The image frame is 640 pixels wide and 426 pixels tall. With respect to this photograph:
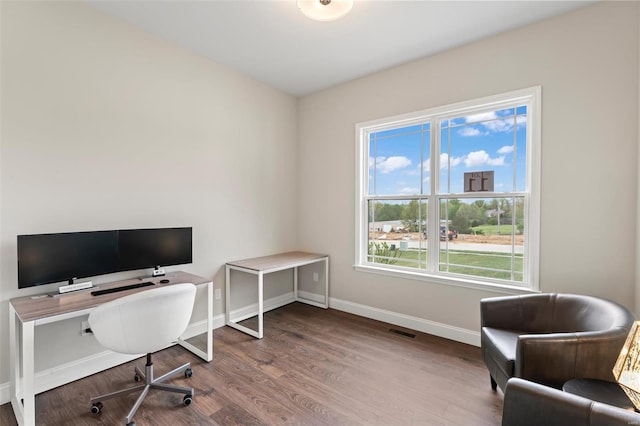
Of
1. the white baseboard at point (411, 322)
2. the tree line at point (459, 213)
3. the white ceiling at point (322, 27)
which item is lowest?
the white baseboard at point (411, 322)

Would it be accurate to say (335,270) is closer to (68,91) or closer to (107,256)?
(107,256)

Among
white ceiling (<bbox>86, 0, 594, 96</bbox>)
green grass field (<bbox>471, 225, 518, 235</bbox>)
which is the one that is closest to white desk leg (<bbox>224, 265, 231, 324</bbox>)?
white ceiling (<bbox>86, 0, 594, 96</bbox>)

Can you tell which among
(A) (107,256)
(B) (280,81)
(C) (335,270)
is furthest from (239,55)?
(C) (335,270)

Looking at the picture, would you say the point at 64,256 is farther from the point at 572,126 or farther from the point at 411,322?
the point at 572,126

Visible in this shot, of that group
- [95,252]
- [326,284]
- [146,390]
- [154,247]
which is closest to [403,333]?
[326,284]

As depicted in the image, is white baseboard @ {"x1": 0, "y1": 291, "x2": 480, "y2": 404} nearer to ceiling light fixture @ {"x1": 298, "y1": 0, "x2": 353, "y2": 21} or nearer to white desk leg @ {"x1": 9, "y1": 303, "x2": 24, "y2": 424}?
white desk leg @ {"x1": 9, "y1": 303, "x2": 24, "y2": 424}

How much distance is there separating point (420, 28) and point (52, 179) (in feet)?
10.7

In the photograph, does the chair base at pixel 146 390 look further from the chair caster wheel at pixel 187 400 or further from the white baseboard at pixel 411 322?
the white baseboard at pixel 411 322

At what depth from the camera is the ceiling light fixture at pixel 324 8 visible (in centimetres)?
206

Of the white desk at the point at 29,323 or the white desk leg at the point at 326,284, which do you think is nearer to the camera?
the white desk at the point at 29,323

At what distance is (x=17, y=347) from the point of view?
197 centimetres

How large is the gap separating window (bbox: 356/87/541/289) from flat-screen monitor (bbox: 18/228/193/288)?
6.97 feet

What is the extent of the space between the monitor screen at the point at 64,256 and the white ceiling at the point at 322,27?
1873 millimetres

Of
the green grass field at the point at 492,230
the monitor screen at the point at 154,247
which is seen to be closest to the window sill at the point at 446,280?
the green grass field at the point at 492,230
